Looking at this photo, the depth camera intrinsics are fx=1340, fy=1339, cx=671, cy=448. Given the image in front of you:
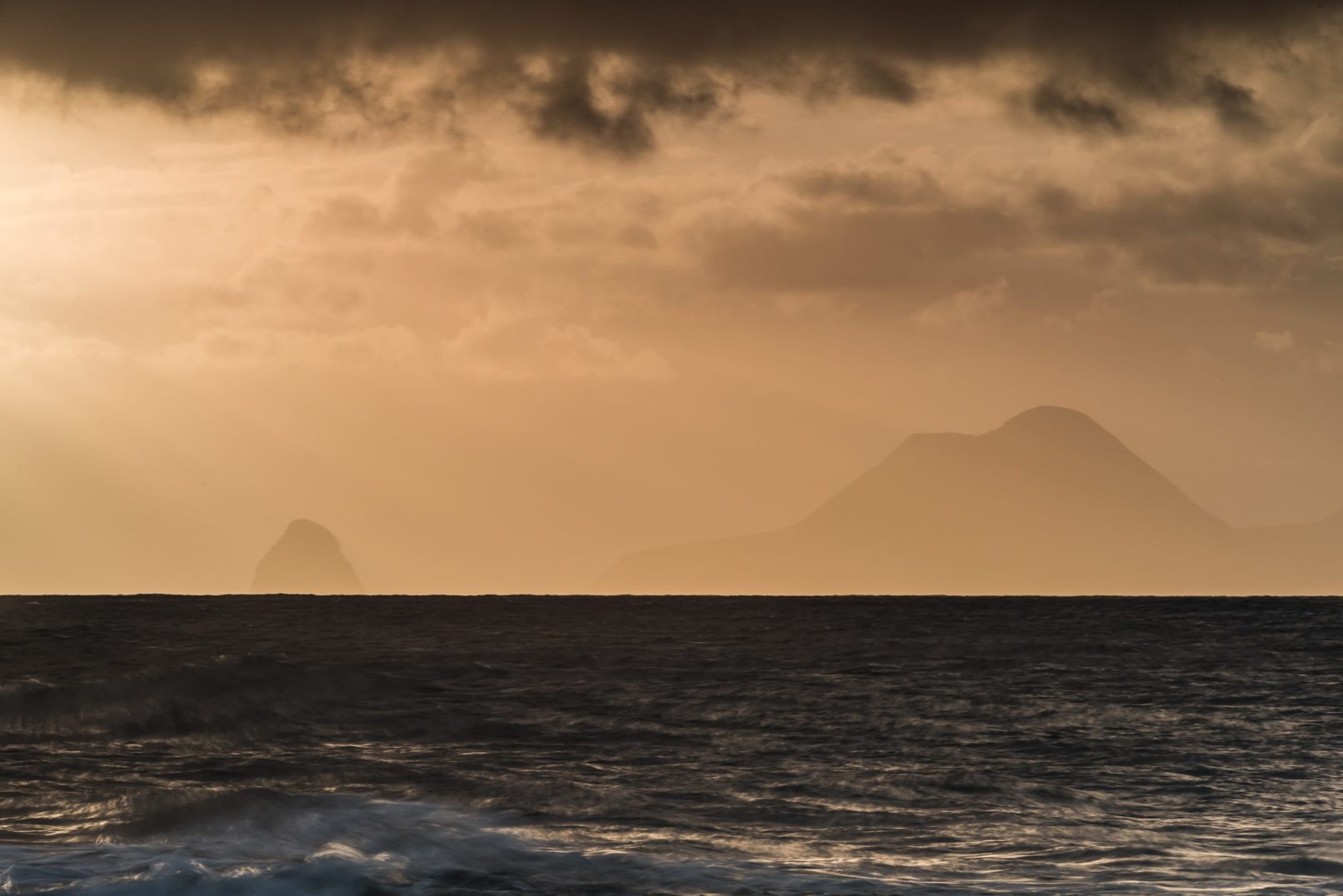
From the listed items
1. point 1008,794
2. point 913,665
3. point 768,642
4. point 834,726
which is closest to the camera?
point 1008,794

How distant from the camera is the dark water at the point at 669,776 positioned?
18891 mm

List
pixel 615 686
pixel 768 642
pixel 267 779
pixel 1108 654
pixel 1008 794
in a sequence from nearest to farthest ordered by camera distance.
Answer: pixel 1008 794, pixel 267 779, pixel 615 686, pixel 1108 654, pixel 768 642

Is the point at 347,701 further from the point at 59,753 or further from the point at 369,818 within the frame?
the point at 369,818

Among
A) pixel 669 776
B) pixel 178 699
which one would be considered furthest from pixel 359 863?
pixel 178 699

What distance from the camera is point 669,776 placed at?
27.6 meters

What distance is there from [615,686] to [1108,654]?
3251cm

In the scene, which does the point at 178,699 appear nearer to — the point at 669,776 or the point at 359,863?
the point at 669,776

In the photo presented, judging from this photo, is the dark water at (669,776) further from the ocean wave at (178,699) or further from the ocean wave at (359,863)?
the ocean wave at (178,699)

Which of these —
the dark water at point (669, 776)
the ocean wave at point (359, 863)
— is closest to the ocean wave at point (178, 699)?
the dark water at point (669, 776)

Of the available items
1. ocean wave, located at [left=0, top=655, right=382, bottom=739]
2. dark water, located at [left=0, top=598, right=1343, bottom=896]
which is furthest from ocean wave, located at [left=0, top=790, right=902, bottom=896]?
ocean wave, located at [left=0, top=655, right=382, bottom=739]

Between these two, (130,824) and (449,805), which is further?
(449,805)

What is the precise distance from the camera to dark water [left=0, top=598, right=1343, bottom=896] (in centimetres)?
1889

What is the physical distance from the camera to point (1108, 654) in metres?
68.9

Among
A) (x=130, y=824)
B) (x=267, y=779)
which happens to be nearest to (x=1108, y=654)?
(x=267, y=779)
